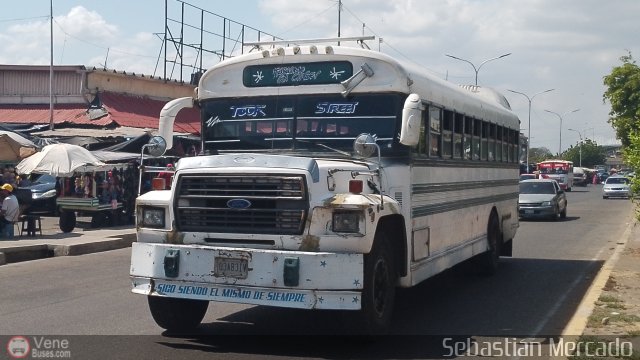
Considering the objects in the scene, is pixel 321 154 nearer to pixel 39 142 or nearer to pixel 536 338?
pixel 536 338

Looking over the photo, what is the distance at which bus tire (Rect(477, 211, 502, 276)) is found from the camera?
13633mm

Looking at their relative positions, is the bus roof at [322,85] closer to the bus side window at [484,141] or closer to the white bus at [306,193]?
the white bus at [306,193]

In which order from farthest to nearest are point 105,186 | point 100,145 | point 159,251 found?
point 100,145, point 105,186, point 159,251

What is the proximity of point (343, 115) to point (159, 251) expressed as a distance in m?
2.38

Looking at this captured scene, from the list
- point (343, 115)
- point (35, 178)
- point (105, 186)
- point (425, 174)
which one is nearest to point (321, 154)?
point (343, 115)

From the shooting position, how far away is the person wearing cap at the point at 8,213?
60.3 feet

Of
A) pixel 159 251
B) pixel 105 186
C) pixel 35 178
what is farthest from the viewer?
pixel 35 178

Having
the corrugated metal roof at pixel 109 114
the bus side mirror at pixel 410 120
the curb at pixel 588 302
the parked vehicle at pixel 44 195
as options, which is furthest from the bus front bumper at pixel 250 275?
the corrugated metal roof at pixel 109 114

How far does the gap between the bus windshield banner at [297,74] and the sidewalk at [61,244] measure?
26.7 feet

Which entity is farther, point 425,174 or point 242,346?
point 425,174

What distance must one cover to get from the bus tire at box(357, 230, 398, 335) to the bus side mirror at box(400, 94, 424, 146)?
3.04 feet

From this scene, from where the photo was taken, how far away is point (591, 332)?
8.83 meters

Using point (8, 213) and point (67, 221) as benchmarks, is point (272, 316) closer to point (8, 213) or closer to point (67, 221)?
point (8, 213)

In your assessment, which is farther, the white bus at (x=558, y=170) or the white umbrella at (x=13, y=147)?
the white bus at (x=558, y=170)
